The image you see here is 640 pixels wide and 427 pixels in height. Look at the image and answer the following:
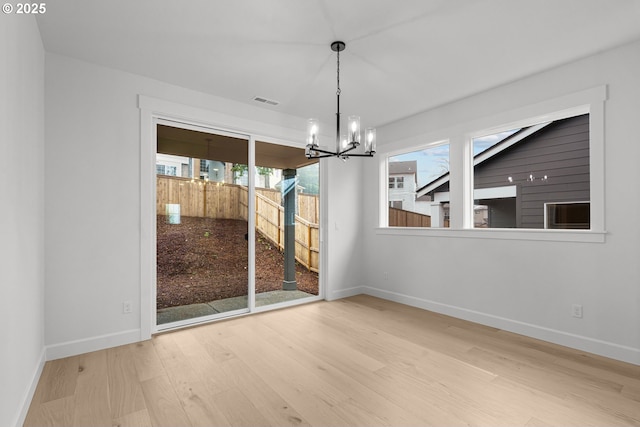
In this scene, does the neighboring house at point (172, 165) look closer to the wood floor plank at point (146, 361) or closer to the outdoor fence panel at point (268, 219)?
the outdoor fence panel at point (268, 219)

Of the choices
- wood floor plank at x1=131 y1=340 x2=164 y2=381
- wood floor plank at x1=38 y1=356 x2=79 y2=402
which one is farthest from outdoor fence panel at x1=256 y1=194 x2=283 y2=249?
wood floor plank at x1=38 y1=356 x2=79 y2=402

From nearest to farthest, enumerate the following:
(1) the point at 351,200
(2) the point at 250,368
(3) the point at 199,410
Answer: (3) the point at 199,410 < (2) the point at 250,368 < (1) the point at 351,200

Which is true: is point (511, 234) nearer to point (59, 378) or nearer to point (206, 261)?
point (206, 261)

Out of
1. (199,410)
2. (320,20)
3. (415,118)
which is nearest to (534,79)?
(415,118)

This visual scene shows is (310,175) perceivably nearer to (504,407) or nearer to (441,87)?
(441,87)

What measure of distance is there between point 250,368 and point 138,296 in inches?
58.6

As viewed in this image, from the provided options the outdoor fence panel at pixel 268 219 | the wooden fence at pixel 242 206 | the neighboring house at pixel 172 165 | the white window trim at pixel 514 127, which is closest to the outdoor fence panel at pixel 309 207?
the wooden fence at pixel 242 206

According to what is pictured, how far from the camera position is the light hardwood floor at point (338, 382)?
1.94 metres

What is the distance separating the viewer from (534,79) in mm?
3254

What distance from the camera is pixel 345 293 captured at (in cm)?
498

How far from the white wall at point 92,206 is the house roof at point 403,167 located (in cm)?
330

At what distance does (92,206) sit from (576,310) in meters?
4.68

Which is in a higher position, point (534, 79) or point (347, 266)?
point (534, 79)

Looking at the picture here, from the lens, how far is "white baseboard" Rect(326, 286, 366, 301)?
189 inches
